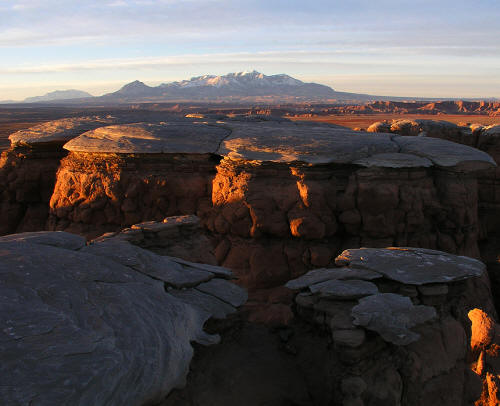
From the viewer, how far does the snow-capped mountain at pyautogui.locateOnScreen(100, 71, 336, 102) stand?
14675 cm

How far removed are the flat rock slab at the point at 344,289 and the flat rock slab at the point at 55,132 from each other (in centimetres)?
589

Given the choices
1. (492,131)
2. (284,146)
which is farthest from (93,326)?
(492,131)

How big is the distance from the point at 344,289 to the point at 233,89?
165413mm

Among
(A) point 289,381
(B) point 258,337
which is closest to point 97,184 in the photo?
(B) point 258,337

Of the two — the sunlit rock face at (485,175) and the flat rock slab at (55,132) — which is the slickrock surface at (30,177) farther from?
the sunlit rock face at (485,175)

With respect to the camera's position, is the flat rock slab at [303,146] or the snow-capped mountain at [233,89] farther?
the snow-capped mountain at [233,89]

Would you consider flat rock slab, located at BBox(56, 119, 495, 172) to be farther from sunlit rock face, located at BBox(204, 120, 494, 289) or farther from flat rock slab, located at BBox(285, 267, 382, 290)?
flat rock slab, located at BBox(285, 267, 382, 290)

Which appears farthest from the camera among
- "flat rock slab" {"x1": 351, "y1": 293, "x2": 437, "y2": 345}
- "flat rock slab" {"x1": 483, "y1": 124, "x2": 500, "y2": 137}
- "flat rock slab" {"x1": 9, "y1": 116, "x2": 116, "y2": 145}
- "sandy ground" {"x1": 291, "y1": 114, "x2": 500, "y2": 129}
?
"sandy ground" {"x1": 291, "y1": 114, "x2": 500, "y2": 129}

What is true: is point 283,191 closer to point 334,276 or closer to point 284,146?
→ point 284,146

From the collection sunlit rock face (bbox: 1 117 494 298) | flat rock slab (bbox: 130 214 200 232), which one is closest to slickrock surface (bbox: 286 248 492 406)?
flat rock slab (bbox: 130 214 200 232)

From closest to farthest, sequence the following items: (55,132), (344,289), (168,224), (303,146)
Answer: (344,289)
(168,224)
(303,146)
(55,132)

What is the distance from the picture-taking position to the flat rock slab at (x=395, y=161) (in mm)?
5492

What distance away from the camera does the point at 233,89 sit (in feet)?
531

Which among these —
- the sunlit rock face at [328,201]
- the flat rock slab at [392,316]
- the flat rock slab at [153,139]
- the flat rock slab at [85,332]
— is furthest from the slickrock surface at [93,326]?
the flat rock slab at [153,139]
